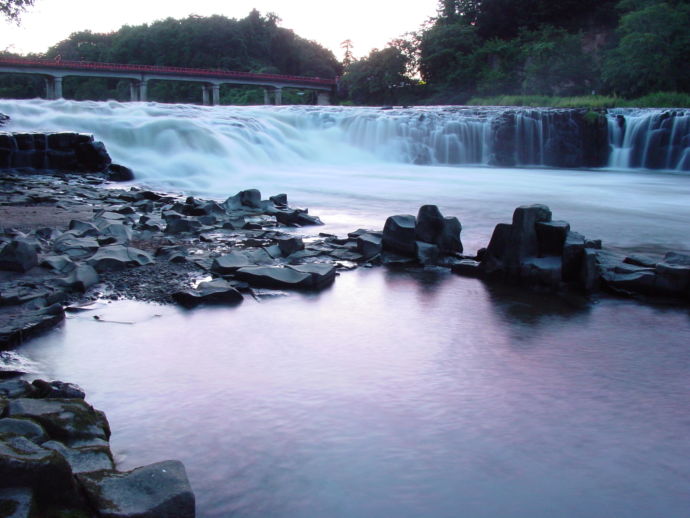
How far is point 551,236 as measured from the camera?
16.5ft

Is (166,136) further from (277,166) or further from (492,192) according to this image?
(492,192)

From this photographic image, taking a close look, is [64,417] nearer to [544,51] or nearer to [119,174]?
[119,174]

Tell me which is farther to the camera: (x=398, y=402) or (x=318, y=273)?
(x=318, y=273)

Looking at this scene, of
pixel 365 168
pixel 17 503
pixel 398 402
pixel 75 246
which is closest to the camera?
pixel 17 503

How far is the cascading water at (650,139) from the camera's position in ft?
67.5

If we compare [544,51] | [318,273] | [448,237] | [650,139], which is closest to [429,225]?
[448,237]

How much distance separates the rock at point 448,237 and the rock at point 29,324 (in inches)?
129

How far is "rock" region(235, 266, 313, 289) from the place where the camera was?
4.65 m

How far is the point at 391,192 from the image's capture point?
1229 centimetres

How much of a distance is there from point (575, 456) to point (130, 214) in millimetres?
6432

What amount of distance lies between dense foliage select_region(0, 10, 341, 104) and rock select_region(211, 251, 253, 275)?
67849 millimetres

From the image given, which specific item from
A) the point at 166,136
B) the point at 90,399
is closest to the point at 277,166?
the point at 166,136

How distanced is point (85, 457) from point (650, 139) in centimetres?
2268

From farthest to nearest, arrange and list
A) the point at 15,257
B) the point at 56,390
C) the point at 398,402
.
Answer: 1. the point at 15,257
2. the point at 398,402
3. the point at 56,390
